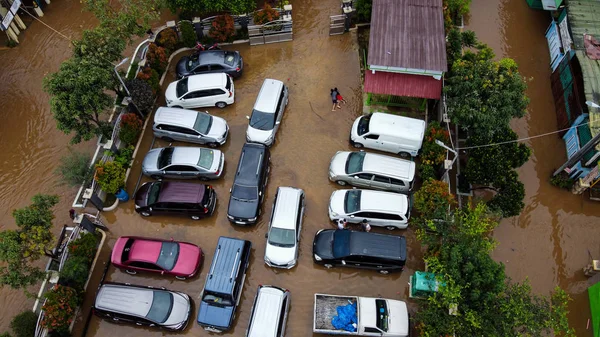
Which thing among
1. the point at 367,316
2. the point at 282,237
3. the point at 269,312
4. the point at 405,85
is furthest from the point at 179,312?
the point at 405,85

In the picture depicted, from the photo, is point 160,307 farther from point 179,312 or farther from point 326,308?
point 326,308

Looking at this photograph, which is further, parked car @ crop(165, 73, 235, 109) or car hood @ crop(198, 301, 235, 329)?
parked car @ crop(165, 73, 235, 109)

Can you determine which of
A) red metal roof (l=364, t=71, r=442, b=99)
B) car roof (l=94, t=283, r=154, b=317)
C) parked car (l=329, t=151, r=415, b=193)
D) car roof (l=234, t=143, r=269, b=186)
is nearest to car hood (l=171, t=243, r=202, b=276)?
car roof (l=94, t=283, r=154, b=317)

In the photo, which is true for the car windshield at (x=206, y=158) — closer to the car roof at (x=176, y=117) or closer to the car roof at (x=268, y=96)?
the car roof at (x=176, y=117)

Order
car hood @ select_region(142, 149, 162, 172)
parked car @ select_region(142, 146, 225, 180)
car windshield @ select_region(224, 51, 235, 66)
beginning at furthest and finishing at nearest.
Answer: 1. car windshield @ select_region(224, 51, 235, 66)
2. car hood @ select_region(142, 149, 162, 172)
3. parked car @ select_region(142, 146, 225, 180)

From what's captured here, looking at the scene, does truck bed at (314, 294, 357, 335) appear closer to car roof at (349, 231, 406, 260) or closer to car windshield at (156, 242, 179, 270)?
car roof at (349, 231, 406, 260)

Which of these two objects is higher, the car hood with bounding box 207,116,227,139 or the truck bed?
the car hood with bounding box 207,116,227,139
